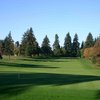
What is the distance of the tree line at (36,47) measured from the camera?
146125 mm

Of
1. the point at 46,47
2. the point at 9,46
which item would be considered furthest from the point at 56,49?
the point at 9,46

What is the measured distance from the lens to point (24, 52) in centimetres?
15288

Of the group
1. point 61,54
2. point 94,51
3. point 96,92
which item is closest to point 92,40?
point 61,54

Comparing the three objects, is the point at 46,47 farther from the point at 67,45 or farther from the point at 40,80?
the point at 40,80

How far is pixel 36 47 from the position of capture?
15562cm

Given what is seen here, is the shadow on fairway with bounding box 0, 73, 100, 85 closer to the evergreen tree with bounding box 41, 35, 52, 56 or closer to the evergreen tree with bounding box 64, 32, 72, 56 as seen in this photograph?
the evergreen tree with bounding box 41, 35, 52, 56

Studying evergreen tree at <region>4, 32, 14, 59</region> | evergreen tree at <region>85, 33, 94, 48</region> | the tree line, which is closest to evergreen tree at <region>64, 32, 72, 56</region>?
the tree line

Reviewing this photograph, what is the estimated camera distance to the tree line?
146125 millimetres

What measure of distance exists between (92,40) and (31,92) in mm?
164208

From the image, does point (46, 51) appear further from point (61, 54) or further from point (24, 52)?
point (24, 52)

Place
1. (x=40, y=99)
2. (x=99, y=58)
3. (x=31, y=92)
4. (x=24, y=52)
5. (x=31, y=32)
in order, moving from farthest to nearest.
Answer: (x=31, y=32)
(x=24, y=52)
(x=99, y=58)
(x=31, y=92)
(x=40, y=99)

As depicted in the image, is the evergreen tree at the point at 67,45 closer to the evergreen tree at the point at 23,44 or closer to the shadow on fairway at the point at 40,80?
the evergreen tree at the point at 23,44

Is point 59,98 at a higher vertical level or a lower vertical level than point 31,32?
lower

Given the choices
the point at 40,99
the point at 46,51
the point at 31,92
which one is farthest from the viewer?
the point at 46,51
